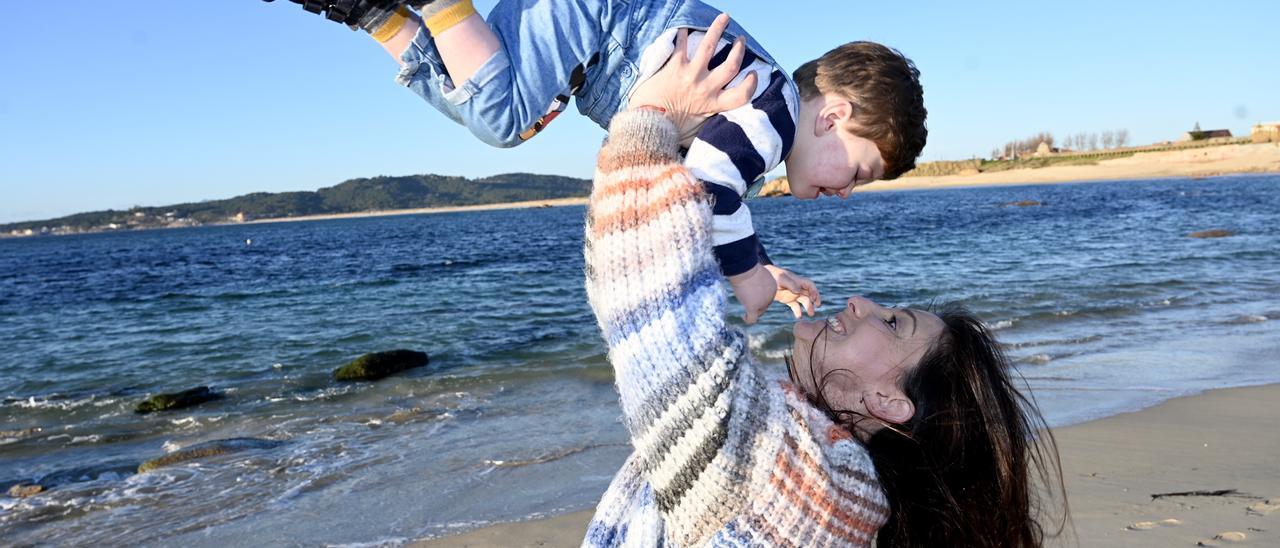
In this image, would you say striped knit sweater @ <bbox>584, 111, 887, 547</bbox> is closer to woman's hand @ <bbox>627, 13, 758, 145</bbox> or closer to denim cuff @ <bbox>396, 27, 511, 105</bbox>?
woman's hand @ <bbox>627, 13, 758, 145</bbox>

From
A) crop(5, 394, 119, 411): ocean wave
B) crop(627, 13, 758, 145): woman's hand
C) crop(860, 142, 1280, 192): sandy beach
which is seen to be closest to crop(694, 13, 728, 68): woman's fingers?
crop(627, 13, 758, 145): woman's hand

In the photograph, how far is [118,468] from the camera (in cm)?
722

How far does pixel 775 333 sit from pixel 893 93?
936 cm

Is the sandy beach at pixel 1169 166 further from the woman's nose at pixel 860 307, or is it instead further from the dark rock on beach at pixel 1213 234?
the woman's nose at pixel 860 307

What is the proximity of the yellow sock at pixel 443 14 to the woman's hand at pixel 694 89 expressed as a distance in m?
0.47

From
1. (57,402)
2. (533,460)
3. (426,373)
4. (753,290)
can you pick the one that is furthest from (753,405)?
(57,402)

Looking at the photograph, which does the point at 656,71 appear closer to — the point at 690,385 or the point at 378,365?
the point at 690,385

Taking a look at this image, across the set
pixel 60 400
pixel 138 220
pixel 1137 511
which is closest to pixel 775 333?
pixel 1137 511

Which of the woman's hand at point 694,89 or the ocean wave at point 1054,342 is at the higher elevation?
the woman's hand at point 694,89

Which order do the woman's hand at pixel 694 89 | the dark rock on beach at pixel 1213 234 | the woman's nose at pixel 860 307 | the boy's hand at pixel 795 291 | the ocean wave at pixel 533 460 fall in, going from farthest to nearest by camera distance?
1. the dark rock on beach at pixel 1213 234
2. the ocean wave at pixel 533 460
3. the boy's hand at pixel 795 291
4. the woman's nose at pixel 860 307
5. the woman's hand at pixel 694 89

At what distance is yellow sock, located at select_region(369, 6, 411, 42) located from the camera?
194 centimetres

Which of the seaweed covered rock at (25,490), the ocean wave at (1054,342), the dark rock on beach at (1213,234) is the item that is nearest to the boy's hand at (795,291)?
the seaweed covered rock at (25,490)

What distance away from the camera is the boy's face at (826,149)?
2.30 meters

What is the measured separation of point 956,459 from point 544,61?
1286 millimetres
